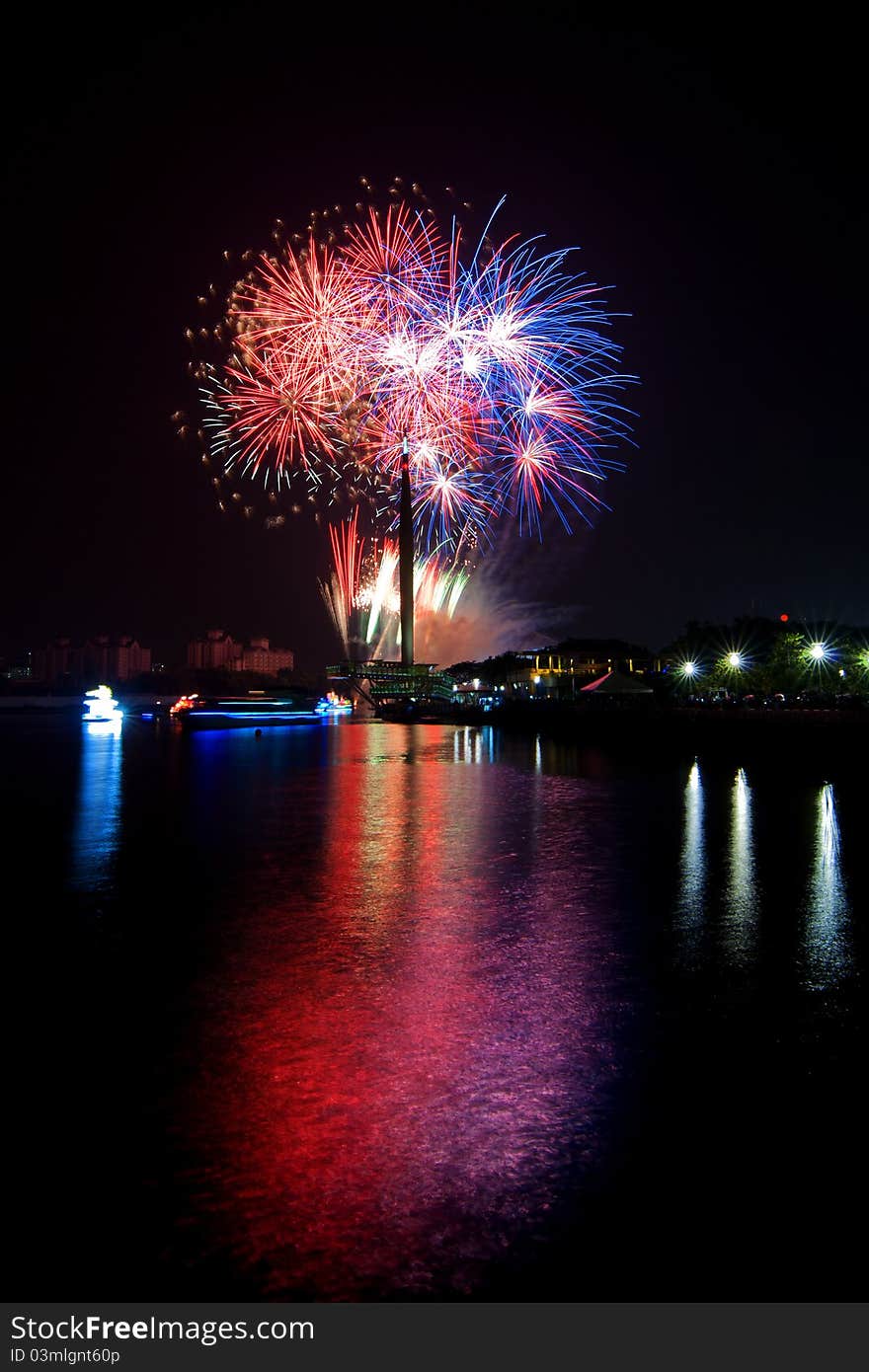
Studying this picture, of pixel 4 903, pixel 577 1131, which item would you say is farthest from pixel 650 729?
→ pixel 577 1131

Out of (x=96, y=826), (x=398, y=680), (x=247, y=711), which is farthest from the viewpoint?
(x=398, y=680)

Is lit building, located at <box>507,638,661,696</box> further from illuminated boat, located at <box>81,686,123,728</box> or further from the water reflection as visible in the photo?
the water reflection

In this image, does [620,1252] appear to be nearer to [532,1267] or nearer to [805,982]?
[532,1267]

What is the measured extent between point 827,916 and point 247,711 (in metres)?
75.6

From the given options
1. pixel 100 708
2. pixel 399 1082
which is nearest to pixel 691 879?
pixel 399 1082

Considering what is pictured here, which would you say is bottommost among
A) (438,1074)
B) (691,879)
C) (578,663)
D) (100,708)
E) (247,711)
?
(247,711)

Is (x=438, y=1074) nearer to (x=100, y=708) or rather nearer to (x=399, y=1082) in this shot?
(x=399, y=1082)

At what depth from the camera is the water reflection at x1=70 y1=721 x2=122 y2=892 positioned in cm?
1012

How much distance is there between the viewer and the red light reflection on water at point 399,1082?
3127 mm

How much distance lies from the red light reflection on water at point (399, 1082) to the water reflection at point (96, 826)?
2.69 m

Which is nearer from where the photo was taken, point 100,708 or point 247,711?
point 100,708

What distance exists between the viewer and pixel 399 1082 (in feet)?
14.4

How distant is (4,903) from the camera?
870 cm

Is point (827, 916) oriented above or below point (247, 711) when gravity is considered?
above
